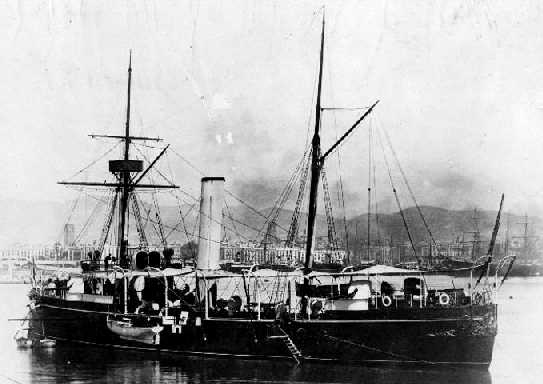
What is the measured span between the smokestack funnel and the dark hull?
3.49m

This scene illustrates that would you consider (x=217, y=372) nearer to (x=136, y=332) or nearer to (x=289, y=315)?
(x=289, y=315)

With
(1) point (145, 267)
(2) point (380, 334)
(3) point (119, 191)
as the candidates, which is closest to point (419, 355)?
(2) point (380, 334)

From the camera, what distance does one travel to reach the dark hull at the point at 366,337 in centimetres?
2377

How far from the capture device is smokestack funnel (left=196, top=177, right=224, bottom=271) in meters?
30.0

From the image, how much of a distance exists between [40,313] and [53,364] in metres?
8.79

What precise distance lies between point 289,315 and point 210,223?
636 cm

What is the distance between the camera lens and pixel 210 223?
1183 inches

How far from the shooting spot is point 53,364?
26516mm

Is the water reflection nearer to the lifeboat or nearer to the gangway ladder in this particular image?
the gangway ladder

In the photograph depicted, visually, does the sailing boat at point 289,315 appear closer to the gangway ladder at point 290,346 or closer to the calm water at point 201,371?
the gangway ladder at point 290,346

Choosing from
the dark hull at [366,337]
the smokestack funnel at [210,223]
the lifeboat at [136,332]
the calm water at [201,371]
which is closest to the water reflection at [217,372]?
the calm water at [201,371]

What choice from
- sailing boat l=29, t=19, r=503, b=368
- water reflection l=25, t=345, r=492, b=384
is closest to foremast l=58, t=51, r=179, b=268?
sailing boat l=29, t=19, r=503, b=368

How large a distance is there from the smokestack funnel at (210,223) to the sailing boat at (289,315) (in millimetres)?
44

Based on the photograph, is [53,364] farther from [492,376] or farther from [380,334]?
[492,376]
